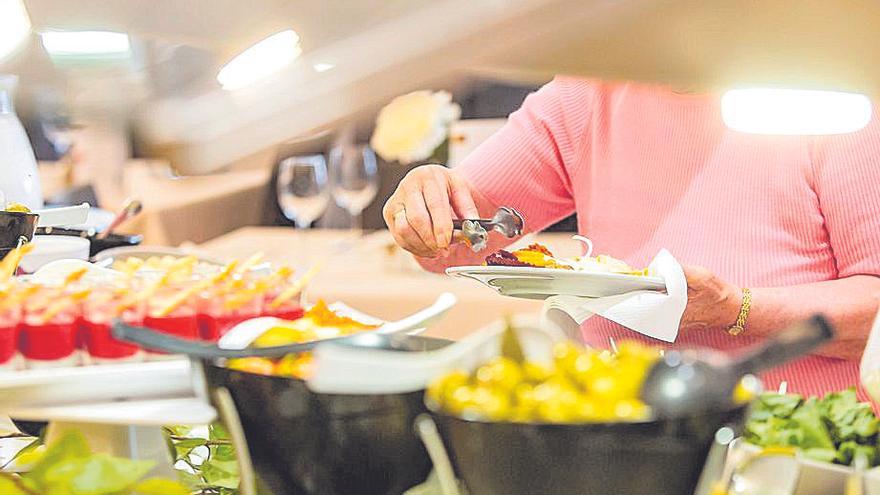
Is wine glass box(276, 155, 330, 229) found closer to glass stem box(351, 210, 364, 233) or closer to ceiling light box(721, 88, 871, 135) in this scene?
glass stem box(351, 210, 364, 233)

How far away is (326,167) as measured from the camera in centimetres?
286

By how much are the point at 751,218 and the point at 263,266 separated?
0.69 meters

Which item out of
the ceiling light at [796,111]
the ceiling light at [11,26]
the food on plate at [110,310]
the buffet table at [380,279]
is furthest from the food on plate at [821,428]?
the buffet table at [380,279]

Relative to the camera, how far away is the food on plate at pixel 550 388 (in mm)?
523

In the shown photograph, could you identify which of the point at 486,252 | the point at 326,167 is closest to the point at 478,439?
the point at 486,252

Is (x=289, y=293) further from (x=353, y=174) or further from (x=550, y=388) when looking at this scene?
(x=353, y=174)

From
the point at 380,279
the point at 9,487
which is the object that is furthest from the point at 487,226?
the point at 380,279

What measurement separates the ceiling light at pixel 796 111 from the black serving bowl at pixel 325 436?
25cm

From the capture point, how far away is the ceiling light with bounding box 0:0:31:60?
617 millimetres

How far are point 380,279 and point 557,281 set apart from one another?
51.2 inches

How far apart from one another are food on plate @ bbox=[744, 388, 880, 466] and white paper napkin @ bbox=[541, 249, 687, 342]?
264 mm

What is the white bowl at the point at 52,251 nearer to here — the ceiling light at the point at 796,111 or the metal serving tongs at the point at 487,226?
the metal serving tongs at the point at 487,226

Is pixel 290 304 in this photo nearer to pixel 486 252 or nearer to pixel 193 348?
pixel 193 348

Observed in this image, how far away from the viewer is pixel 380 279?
7.52 ft
